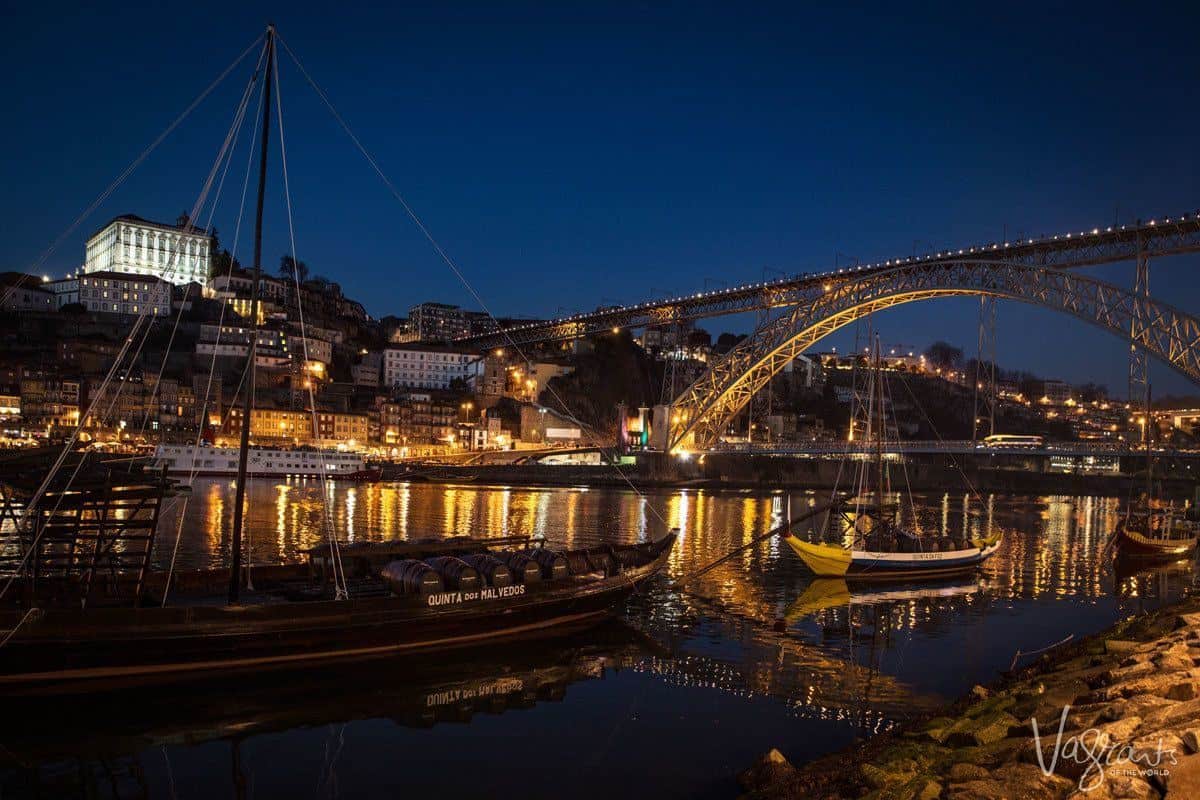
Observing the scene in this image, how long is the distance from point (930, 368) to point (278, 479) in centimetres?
11991

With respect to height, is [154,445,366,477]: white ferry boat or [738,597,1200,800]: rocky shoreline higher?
[738,597,1200,800]: rocky shoreline

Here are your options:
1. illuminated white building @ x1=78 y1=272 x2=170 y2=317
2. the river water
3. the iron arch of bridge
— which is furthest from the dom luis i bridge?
illuminated white building @ x1=78 y1=272 x2=170 y2=317

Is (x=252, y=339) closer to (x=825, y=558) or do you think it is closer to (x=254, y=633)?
(x=254, y=633)

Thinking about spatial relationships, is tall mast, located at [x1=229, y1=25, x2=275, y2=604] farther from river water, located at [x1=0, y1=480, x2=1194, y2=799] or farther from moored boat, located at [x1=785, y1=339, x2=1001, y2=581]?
moored boat, located at [x1=785, y1=339, x2=1001, y2=581]

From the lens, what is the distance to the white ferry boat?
2719 inches

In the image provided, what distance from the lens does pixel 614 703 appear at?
1198cm

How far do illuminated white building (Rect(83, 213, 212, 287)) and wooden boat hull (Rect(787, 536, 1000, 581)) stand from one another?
100000 millimetres

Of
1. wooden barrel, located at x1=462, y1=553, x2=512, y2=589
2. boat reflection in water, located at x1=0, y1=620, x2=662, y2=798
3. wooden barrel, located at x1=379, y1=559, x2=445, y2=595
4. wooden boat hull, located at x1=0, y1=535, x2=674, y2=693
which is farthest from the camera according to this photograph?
wooden barrel, located at x1=462, y1=553, x2=512, y2=589

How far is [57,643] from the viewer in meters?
11.2

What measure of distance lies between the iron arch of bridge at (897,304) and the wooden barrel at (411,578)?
35.9m

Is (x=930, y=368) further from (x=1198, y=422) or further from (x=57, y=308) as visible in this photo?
(x=57, y=308)

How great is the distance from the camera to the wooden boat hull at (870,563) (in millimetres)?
23312

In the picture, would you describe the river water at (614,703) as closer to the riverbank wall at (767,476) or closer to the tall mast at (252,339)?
the tall mast at (252,339)

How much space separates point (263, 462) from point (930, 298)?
2164 inches
